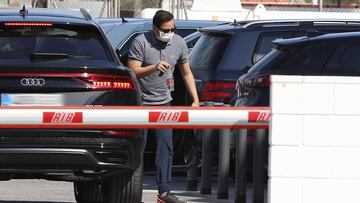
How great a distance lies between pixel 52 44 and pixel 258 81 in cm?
310

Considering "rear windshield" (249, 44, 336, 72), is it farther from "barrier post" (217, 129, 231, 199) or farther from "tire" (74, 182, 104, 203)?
"tire" (74, 182, 104, 203)

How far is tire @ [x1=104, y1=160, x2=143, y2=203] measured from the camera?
398 inches

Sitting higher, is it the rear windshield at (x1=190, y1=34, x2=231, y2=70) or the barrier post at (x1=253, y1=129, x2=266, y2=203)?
the rear windshield at (x1=190, y1=34, x2=231, y2=70)

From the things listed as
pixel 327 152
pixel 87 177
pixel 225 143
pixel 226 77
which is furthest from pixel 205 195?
pixel 327 152

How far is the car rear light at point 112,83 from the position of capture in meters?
9.57

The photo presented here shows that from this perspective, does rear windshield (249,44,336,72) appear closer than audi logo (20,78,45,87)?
No

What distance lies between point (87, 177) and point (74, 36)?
1.18m

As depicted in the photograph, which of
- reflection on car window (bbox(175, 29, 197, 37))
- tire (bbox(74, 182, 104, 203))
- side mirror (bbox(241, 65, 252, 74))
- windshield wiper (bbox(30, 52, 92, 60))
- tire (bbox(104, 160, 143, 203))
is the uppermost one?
reflection on car window (bbox(175, 29, 197, 37))

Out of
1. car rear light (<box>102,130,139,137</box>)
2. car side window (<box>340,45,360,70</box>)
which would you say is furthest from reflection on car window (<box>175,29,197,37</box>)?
car rear light (<box>102,130,139,137</box>)

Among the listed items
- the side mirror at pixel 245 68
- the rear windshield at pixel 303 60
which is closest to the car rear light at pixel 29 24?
the rear windshield at pixel 303 60

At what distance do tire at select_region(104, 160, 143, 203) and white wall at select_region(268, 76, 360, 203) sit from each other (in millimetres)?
2890

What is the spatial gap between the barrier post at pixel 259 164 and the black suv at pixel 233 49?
2.73m

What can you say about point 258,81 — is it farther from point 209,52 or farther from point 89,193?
point 89,193

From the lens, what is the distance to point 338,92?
738 cm
